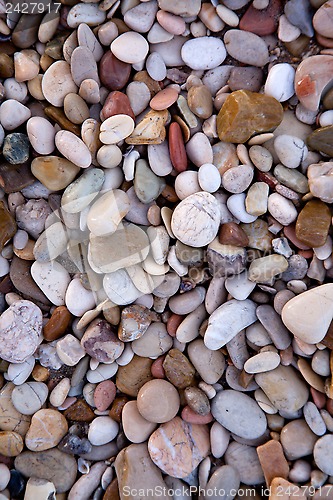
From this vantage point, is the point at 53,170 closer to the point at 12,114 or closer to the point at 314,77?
the point at 12,114

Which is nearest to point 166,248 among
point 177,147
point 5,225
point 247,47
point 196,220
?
point 196,220

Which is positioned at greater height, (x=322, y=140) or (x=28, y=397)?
(x=322, y=140)

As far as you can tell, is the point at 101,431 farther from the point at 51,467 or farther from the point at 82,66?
the point at 82,66

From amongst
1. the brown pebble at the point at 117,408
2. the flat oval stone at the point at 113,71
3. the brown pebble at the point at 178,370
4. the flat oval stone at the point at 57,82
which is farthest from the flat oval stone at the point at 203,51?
the brown pebble at the point at 117,408

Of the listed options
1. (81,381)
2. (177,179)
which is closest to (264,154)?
(177,179)

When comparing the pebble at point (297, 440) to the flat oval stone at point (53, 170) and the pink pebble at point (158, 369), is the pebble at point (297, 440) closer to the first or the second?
the pink pebble at point (158, 369)

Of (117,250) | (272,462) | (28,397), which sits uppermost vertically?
(117,250)

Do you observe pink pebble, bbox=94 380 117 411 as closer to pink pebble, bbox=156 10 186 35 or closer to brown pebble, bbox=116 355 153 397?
brown pebble, bbox=116 355 153 397
